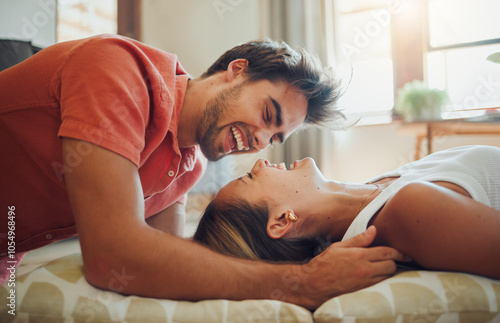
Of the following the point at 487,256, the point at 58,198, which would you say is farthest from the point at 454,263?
the point at 58,198

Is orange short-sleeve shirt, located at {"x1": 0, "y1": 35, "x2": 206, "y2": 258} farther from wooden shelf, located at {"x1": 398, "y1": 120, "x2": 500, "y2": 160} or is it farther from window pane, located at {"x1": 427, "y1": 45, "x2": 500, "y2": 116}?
window pane, located at {"x1": 427, "y1": 45, "x2": 500, "y2": 116}

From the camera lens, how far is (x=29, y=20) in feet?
10.5

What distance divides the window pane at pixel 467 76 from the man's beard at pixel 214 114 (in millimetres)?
2815

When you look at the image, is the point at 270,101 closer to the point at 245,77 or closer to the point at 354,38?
the point at 245,77

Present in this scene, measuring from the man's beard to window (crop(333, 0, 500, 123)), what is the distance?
231cm

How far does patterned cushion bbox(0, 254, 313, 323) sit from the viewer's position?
2.73ft

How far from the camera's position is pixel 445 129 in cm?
307

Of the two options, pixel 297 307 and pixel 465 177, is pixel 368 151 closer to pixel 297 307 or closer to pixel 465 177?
pixel 465 177

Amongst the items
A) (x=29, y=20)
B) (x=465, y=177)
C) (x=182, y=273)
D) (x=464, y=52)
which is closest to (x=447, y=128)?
(x=464, y=52)

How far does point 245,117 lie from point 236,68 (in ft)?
0.72

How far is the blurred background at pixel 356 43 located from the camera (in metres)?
3.45

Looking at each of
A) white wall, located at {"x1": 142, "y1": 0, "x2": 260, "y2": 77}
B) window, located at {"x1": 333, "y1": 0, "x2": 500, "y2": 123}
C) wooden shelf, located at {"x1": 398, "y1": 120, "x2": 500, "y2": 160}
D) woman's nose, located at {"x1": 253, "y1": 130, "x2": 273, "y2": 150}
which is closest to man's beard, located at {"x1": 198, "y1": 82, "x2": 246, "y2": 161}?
woman's nose, located at {"x1": 253, "y1": 130, "x2": 273, "y2": 150}

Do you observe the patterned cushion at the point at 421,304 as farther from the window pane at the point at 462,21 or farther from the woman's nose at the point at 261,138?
the window pane at the point at 462,21

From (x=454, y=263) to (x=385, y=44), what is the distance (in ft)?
10.9
